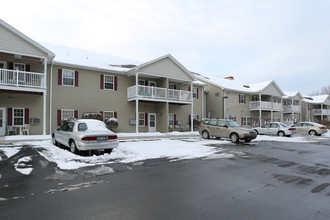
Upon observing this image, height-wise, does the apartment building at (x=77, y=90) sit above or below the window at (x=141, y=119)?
above

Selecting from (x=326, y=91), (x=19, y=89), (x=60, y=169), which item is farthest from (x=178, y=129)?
(x=326, y=91)

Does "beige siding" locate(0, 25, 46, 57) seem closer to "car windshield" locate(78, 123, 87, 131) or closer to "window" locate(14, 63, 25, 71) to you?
"window" locate(14, 63, 25, 71)

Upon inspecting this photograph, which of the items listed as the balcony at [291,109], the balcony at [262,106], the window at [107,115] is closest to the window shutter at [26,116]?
the window at [107,115]

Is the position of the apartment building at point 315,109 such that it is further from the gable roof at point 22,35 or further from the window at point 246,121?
the gable roof at point 22,35

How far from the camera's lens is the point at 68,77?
749 inches

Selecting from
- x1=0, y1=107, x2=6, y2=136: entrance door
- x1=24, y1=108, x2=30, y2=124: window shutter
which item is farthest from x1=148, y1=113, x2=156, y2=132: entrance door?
x1=0, y1=107, x2=6, y2=136: entrance door

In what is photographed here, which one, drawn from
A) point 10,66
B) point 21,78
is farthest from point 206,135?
point 10,66

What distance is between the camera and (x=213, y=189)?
516 cm

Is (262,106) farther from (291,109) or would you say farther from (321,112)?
(321,112)

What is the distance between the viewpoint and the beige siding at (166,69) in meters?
22.2

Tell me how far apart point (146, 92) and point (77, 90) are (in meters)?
5.96

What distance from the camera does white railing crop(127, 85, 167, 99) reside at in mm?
21094

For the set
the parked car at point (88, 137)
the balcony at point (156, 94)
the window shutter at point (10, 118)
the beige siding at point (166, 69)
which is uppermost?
the beige siding at point (166, 69)

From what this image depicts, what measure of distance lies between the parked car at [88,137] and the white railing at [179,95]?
1363 cm
